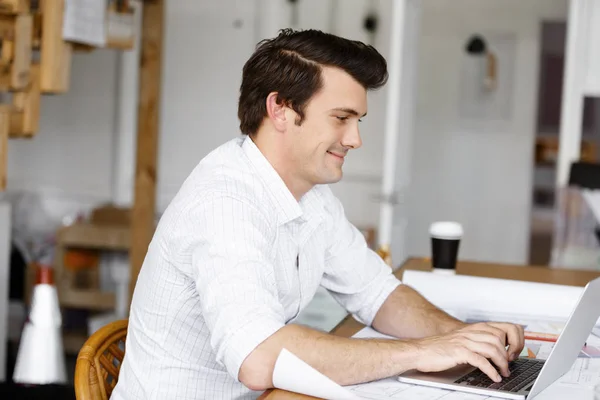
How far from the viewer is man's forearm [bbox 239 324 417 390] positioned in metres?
1.37

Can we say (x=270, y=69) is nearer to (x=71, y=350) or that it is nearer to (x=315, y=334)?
(x=315, y=334)

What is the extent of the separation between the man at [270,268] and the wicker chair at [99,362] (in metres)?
0.05

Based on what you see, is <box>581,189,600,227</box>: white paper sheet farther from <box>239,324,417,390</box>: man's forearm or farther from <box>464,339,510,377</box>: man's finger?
<box>239,324,417,390</box>: man's forearm

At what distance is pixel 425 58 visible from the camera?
621 cm

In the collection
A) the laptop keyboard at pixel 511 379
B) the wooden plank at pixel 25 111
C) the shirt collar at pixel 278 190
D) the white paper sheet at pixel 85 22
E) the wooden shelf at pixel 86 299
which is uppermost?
the white paper sheet at pixel 85 22

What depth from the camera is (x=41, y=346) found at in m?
3.49

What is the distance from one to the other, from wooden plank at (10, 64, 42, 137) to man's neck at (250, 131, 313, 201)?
1.89 meters

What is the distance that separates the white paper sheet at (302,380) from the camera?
1319 millimetres

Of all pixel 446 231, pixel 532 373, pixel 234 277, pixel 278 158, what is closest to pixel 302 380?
pixel 234 277

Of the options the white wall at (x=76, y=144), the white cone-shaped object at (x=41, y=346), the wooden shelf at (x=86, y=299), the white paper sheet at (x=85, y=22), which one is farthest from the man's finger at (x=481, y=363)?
the white wall at (x=76, y=144)

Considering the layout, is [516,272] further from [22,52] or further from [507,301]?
[22,52]

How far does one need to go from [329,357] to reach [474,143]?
5.03 meters

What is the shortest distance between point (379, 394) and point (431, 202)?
5.08 m

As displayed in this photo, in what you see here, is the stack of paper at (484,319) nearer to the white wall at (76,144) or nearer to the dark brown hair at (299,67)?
the dark brown hair at (299,67)
